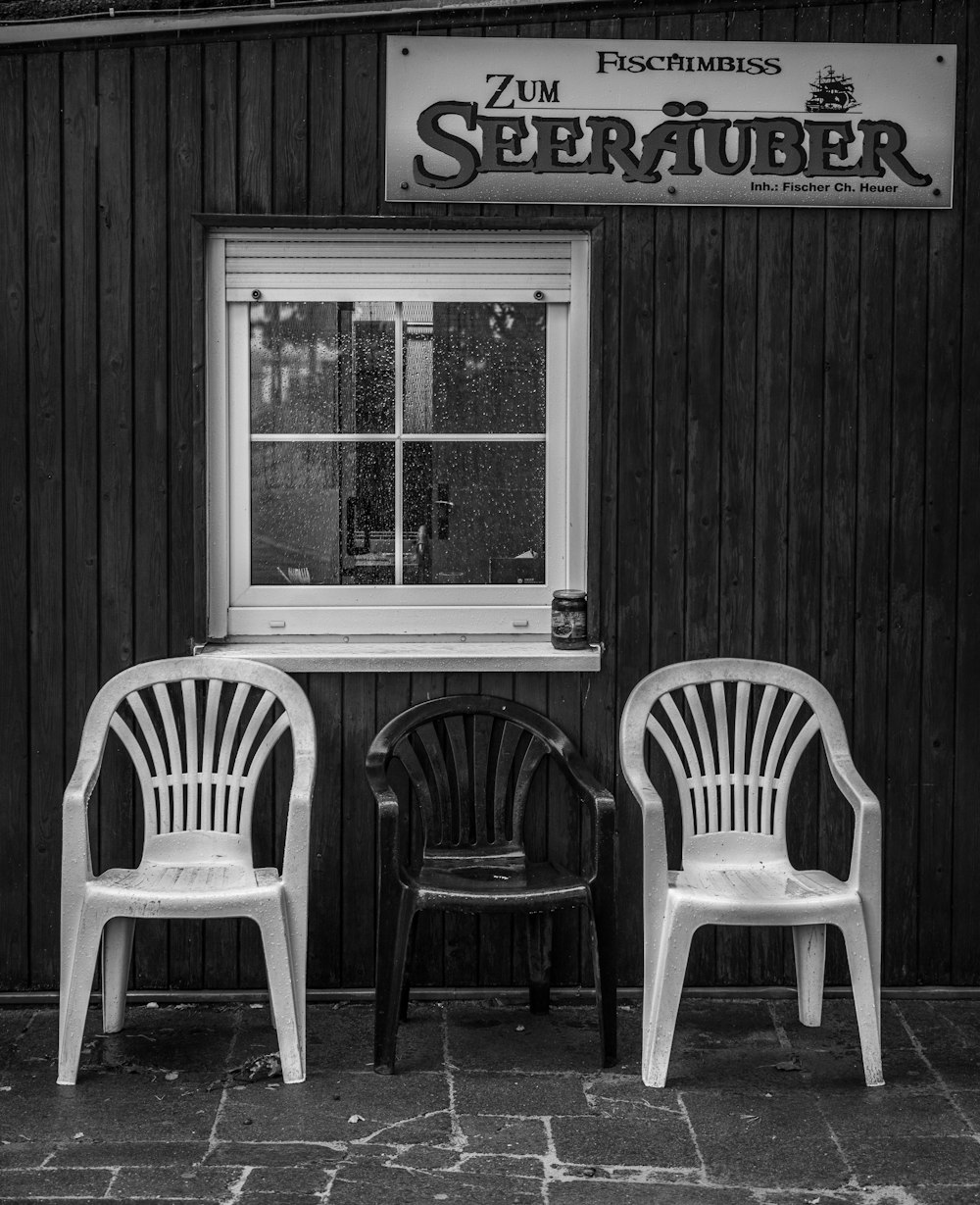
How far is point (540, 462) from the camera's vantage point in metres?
4.38

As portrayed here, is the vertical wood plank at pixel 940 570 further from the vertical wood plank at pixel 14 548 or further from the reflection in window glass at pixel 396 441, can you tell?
the vertical wood plank at pixel 14 548

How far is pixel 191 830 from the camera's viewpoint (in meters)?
4.02

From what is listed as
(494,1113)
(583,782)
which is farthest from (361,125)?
(494,1113)

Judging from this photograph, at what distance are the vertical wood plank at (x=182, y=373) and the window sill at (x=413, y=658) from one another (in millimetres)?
199

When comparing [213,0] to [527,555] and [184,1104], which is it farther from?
[184,1104]

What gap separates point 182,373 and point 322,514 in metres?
0.59

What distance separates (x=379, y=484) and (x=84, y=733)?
45.3 inches

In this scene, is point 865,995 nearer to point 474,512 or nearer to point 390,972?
point 390,972

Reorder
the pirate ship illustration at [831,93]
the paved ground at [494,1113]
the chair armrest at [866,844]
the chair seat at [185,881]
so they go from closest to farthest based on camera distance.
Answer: the paved ground at [494,1113] → the chair seat at [185,881] → the chair armrest at [866,844] → the pirate ship illustration at [831,93]

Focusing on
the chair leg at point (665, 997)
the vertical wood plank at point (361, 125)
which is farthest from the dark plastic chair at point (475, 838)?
the vertical wood plank at point (361, 125)

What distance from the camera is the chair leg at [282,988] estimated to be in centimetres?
361

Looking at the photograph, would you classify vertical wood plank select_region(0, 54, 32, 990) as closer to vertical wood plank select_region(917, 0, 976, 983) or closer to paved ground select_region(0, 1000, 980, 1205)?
paved ground select_region(0, 1000, 980, 1205)

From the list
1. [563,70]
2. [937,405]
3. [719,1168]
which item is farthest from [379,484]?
[719,1168]

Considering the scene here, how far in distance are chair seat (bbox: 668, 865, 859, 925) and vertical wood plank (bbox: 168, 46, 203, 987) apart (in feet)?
4.95
